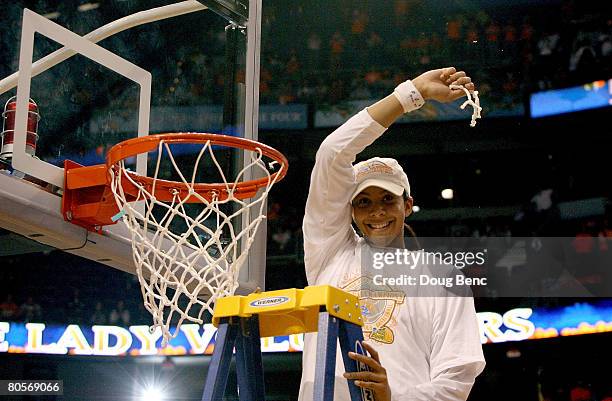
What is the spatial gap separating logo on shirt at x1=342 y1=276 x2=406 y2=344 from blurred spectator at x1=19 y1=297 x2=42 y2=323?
5.62 metres

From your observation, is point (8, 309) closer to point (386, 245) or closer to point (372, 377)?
point (386, 245)

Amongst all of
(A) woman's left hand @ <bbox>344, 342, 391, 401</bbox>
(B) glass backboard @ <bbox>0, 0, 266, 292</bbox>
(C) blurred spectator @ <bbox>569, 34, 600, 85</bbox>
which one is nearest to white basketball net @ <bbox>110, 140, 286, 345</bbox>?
(B) glass backboard @ <bbox>0, 0, 266, 292</bbox>

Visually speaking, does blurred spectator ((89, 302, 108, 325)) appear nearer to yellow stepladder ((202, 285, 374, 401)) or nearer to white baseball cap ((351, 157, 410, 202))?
white baseball cap ((351, 157, 410, 202))

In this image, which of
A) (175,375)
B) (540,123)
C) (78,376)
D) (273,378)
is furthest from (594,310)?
(78,376)

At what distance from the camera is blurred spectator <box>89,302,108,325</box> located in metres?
7.02

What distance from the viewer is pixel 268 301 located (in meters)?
1.41

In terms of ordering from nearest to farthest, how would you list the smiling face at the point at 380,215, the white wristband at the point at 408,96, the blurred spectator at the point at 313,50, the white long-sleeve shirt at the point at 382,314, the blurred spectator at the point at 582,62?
1. the white long-sleeve shirt at the point at 382,314
2. the white wristband at the point at 408,96
3. the smiling face at the point at 380,215
4. the blurred spectator at the point at 582,62
5. the blurred spectator at the point at 313,50

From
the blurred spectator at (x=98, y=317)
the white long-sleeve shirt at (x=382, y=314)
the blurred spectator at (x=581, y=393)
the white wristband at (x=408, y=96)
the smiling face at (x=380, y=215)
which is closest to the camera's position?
the white long-sleeve shirt at (x=382, y=314)

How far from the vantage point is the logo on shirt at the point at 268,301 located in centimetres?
140

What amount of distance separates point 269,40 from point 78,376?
11.4ft

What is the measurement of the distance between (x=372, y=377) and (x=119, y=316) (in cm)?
596

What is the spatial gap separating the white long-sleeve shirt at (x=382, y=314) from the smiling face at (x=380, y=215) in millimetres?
30
